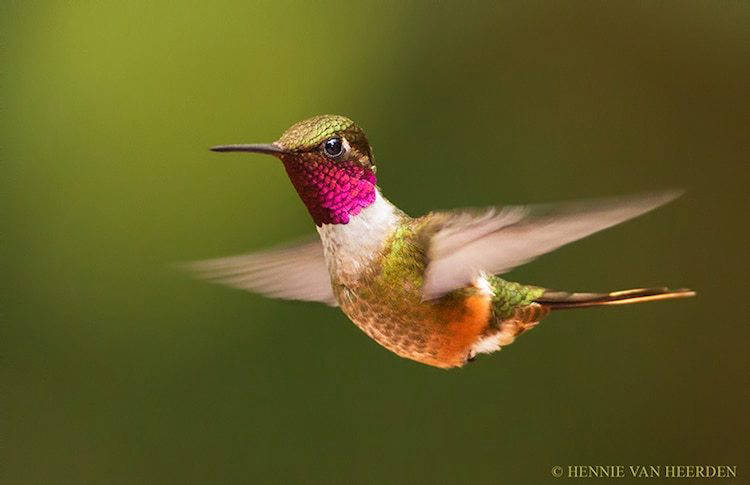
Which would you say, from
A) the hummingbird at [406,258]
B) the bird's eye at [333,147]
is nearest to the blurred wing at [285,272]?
the hummingbird at [406,258]

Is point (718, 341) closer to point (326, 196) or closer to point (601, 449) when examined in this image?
point (601, 449)

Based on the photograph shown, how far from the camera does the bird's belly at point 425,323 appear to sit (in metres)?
0.51

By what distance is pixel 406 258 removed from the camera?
1.68ft

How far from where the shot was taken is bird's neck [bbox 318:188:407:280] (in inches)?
18.9

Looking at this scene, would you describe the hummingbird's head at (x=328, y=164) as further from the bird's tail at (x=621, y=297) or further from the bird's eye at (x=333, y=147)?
the bird's tail at (x=621, y=297)

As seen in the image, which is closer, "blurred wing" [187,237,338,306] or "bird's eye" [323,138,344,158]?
"bird's eye" [323,138,344,158]

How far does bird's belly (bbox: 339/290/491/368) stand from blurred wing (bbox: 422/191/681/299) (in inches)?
2.4

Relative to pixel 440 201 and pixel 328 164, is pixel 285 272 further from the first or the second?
pixel 440 201

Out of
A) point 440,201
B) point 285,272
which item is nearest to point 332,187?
point 285,272

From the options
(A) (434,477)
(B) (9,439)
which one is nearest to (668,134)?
(A) (434,477)

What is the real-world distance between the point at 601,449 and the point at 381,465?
0.46m

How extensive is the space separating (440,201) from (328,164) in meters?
1.01

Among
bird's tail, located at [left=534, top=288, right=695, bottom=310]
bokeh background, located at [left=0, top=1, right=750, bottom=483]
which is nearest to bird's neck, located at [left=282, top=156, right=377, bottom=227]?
bird's tail, located at [left=534, top=288, right=695, bottom=310]

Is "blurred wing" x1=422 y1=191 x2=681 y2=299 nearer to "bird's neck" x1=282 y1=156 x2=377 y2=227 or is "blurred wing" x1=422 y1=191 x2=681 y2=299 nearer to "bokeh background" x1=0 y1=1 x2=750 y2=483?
"bird's neck" x1=282 y1=156 x2=377 y2=227
